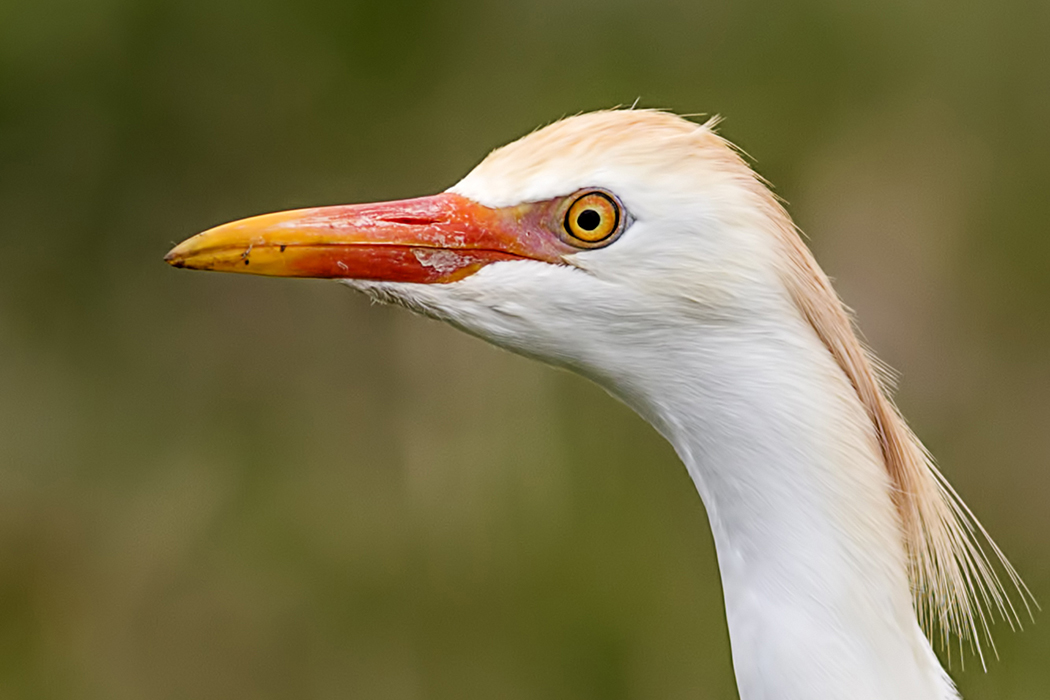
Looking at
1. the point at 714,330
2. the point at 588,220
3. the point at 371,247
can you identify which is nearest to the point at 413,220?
the point at 371,247

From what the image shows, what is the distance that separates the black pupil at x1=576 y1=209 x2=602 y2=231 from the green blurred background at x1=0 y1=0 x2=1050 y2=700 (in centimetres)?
147

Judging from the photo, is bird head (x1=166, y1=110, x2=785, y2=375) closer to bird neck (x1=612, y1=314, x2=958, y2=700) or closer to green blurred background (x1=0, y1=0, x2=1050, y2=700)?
bird neck (x1=612, y1=314, x2=958, y2=700)

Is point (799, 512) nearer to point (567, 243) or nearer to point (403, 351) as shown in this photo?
point (567, 243)

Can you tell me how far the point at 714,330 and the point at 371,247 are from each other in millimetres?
302

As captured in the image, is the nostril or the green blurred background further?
the green blurred background

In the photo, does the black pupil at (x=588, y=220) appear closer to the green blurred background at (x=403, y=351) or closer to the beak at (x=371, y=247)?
the beak at (x=371, y=247)

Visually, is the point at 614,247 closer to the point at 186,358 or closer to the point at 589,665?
the point at 589,665

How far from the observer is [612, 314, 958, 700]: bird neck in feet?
2.94

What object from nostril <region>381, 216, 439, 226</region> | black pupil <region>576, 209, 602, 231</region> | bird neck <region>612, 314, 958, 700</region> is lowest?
bird neck <region>612, 314, 958, 700</region>

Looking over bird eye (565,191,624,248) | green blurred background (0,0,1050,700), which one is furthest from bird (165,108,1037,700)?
green blurred background (0,0,1050,700)

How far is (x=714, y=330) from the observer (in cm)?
92

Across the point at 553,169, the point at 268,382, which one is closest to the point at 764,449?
the point at 553,169

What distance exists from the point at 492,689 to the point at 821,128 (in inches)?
55.8

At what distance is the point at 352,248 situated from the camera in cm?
96
